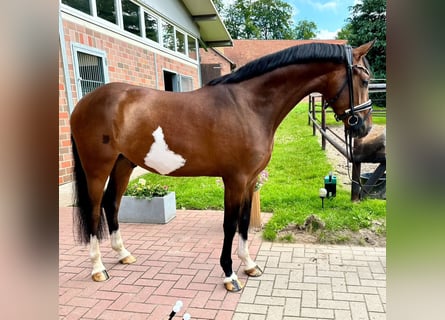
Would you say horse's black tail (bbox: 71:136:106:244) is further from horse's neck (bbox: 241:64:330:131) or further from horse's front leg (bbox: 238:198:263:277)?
horse's neck (bbox: 241:64:330:131)

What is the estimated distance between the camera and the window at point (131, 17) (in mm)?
3747

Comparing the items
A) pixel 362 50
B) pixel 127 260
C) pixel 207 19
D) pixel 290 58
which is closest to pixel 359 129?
pixel 362 50

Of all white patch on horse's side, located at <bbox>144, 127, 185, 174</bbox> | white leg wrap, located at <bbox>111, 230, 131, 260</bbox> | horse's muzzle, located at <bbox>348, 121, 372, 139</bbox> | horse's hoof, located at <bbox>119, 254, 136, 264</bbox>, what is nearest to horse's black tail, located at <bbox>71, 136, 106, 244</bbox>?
white leg wrap, located at <bbox>111, 230, 131, 260</bbox>

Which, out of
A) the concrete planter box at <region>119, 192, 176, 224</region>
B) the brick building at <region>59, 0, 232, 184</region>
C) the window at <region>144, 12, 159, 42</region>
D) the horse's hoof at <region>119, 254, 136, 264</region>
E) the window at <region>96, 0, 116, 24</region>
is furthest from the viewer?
the window at <region>144, 12, 159, 42</region>

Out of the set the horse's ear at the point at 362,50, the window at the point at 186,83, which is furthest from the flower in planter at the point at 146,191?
the window at the point at 186,83

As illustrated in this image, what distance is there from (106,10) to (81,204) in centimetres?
238

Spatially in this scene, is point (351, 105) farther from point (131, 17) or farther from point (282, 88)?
point (131, 17)

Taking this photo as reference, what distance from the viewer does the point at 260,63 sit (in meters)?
2.17

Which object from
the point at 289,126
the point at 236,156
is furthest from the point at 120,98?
the point at 289,126

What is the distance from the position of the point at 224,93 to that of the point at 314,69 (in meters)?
0.63

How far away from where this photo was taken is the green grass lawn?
3373mm

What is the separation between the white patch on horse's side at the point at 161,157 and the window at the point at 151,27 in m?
2.25

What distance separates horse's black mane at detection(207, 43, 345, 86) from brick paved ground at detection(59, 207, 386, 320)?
1.52m

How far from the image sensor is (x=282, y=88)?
218 cm
